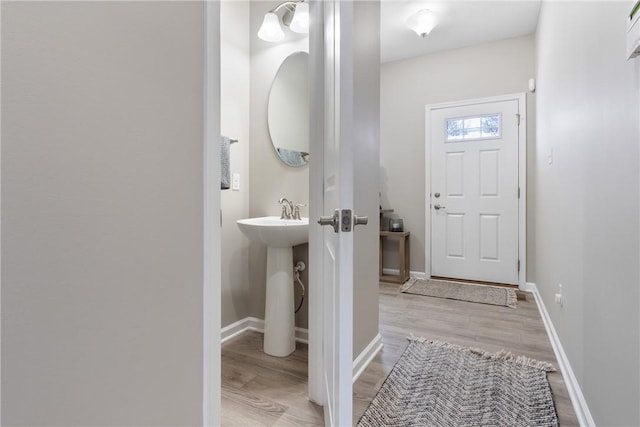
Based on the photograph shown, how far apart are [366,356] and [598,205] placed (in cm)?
134

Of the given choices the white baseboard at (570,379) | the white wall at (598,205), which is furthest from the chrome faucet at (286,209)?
the white baseboard at (570,379)

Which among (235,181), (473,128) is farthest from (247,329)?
(473,128)

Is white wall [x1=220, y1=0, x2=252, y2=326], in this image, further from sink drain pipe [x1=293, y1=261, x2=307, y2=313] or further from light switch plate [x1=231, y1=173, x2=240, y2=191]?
sink drain pipe [x1=293, y1=261, x2=307, y2=313]

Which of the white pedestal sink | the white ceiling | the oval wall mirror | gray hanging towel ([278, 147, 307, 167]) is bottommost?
the white pedestal sink

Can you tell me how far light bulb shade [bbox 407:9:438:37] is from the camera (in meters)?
3.01

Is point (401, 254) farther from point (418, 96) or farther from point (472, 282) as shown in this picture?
point (418, 96)

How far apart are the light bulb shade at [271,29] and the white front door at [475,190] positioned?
236cm

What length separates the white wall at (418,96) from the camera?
3611 millimetres

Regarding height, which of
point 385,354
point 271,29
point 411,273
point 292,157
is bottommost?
point 385,354

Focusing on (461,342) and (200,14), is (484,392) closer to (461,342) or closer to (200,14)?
(461,342)

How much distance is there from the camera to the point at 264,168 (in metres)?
2.34

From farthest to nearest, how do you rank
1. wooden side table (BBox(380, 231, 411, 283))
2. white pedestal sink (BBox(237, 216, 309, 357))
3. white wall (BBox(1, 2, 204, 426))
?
wooden side table (BBox(380, 231, 411, 283)) < white pedestal sink (BBox(237, 216, 309, 357)) < white wall (BBox(1, 2, 204, 426))

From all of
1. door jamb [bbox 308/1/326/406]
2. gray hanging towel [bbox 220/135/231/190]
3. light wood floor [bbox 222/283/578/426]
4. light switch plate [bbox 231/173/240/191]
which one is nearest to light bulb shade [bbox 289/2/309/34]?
door jamb [bbox 308/1/326/406]

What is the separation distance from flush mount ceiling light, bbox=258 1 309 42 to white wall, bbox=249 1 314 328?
0.06 metres
